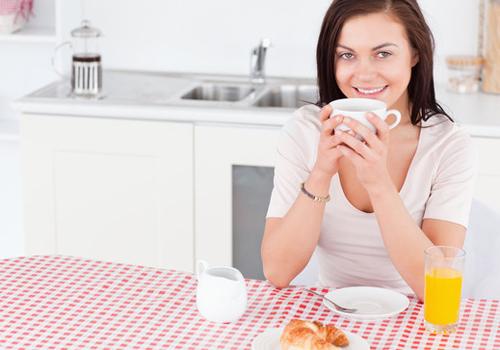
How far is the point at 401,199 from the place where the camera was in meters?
1.97

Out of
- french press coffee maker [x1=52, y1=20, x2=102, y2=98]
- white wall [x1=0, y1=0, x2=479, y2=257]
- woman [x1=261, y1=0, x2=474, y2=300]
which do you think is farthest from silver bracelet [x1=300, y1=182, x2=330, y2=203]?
white wall [x1=0, y1=0, x2=479, y2=257]

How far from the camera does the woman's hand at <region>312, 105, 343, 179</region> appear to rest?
1.77 meters

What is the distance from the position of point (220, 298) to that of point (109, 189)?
57.8 inches

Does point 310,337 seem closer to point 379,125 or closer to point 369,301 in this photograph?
point 369,301

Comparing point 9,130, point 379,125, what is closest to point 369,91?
point 379,125

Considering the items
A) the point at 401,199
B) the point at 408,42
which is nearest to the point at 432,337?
the point at 401,199

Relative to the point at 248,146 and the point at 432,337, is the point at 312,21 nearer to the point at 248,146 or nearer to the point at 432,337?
the point at 248,146

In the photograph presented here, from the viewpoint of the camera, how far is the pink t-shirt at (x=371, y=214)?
205 cm

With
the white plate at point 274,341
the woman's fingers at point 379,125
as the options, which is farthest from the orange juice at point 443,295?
the woman's fingers at point 379,125

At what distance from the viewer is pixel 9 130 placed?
3.54 metres

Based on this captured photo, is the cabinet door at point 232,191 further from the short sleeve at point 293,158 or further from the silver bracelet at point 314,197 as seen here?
the silver bracelet at point 314,197

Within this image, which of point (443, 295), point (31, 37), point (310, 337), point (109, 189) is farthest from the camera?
point (31, 37)

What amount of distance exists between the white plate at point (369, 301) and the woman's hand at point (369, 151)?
7.1 inches

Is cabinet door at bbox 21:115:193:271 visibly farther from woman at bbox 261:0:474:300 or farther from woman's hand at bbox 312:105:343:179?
woman's hand at bbox 312:105:343:179
